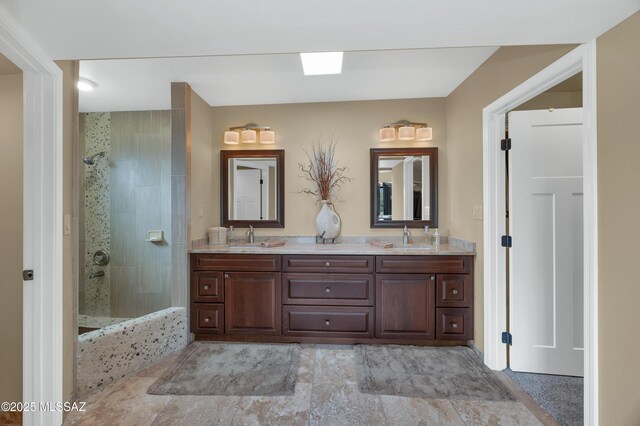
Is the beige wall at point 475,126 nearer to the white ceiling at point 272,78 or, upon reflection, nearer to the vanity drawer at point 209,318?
the white ceiling at point 272,78

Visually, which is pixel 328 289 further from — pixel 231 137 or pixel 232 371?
pixel 231 137

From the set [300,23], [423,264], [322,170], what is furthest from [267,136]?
[423,264]

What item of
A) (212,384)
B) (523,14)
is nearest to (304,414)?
(212,384)

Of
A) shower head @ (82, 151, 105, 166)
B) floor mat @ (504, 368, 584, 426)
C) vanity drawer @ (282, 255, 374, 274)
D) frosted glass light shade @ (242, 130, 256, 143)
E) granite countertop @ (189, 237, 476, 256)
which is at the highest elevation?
frosted glass light shade @ (242, 130, 256, 143)

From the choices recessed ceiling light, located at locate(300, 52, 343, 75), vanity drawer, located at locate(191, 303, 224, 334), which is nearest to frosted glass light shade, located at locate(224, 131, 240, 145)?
recessed ceiling light, located at locate(300, 52, 343, 75)

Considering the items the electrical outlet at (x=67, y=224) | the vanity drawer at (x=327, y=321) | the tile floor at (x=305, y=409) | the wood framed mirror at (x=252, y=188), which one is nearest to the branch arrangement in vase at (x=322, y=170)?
the wood framed mirror at (x=252, y=188)

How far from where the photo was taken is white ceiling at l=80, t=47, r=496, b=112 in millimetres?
2213

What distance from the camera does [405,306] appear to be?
2.50 m

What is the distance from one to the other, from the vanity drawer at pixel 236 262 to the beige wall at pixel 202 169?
0.97ft

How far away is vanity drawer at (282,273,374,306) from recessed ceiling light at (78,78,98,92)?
244cm

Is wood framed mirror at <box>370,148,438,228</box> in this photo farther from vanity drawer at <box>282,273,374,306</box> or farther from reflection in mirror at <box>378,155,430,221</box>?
vanity drawer at <box>282,273,374,306</box>

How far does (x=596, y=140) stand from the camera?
1.28m

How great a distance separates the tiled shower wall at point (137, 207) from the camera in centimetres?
314

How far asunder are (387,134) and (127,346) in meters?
2.96
